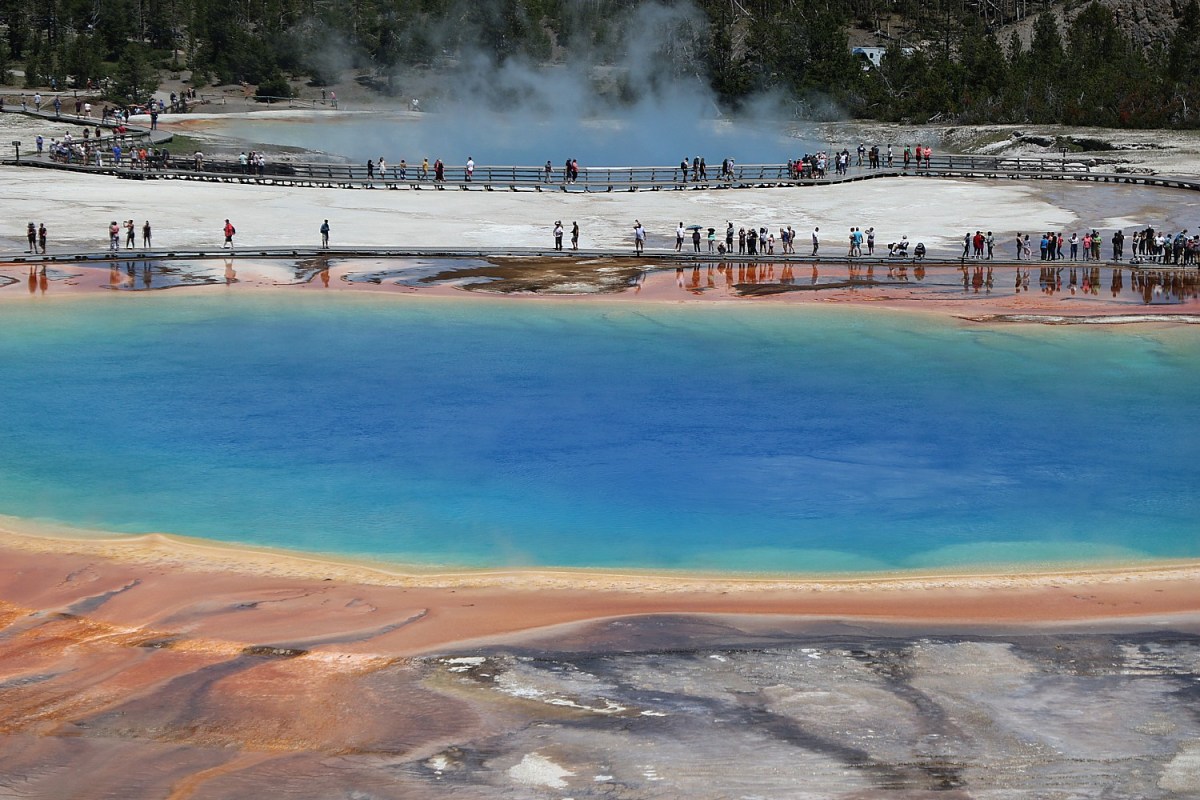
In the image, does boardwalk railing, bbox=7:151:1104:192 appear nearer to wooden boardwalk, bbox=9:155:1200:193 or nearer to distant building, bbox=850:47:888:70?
wooden boardwalk, bbox=9:155:1200:193

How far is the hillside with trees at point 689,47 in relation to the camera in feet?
271

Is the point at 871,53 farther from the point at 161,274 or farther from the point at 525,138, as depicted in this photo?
the point at 161,274

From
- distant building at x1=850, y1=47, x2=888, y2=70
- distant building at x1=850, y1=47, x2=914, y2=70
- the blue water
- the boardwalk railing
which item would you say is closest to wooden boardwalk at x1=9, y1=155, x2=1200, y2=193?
the boardwalk railing

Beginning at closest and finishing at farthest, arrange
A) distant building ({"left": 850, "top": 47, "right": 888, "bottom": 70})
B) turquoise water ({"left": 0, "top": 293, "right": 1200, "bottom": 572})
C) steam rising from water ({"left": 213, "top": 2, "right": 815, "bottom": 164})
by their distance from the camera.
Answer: turquoise water ({"left": 0, "top": 293, "right": 1200, "bottom": 572}) → steam rising from water ({"left": 213, "top": 2, "right": 815, "bottom": 164}) → distant building ({"left": 850, "top": 47, "right": 888, "bottom": 70})

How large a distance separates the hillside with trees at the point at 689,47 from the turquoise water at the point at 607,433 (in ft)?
151

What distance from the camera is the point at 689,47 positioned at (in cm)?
10900

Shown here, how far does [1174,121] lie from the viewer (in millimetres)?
70438

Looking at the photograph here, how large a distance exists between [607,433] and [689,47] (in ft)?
284

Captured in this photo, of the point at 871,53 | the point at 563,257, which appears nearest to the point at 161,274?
the point at 563,257

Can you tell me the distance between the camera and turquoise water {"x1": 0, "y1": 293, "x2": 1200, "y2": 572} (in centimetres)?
2211

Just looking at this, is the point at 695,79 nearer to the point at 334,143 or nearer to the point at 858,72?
the point at 858,72

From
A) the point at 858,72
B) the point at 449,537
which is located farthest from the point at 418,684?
the point at 858,72

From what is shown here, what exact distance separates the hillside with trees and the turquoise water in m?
46.0

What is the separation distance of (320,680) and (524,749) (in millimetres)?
3113
